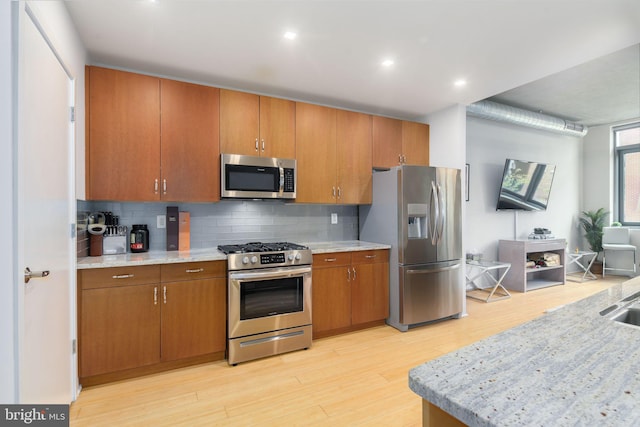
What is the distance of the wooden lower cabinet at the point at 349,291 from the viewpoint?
3258 millimetres

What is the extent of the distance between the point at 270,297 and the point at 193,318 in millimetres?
670

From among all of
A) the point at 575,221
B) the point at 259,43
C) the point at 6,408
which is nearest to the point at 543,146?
the point at 575,221

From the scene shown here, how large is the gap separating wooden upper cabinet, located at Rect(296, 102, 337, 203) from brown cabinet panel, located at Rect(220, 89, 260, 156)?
48 centimetres

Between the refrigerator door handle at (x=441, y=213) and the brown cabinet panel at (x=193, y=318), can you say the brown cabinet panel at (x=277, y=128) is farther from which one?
the refrigerator door handle at (x=441, y=213)

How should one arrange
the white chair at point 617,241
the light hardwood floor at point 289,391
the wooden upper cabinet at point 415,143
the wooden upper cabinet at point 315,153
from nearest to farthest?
the light hardwood floor at point 289,391 < the wooden upper cabinet at point 315,153 < the wooden upper cabinet at point 415,143 < the white chair at point 617,241

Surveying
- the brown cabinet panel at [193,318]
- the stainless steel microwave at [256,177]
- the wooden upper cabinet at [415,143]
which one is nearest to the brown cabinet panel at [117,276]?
the brown cabinet panel at [193,318]

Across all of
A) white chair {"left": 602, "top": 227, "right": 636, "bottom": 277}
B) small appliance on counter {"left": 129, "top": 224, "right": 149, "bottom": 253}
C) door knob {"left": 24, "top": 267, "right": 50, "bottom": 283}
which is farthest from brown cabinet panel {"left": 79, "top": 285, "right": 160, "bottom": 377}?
white chair {"left": 602, "top": 227, "right": 636, "bottom": 277}

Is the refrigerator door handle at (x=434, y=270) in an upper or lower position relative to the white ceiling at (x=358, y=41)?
lower

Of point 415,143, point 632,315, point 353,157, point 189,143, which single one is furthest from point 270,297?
point 415,143

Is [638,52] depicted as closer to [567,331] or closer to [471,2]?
[471,2]

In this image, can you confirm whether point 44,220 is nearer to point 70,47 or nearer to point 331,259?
point 70,47

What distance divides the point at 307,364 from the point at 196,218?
1.79 m

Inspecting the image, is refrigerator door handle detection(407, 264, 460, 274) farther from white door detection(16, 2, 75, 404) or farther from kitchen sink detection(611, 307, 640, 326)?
white door detection(16, 2, 75, 404)

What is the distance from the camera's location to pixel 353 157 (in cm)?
374
